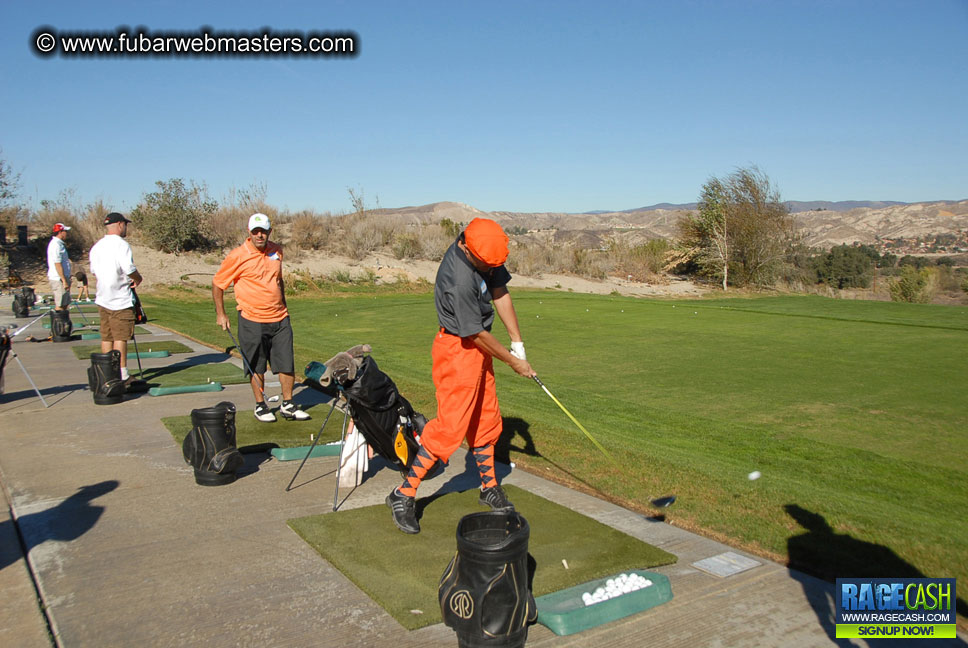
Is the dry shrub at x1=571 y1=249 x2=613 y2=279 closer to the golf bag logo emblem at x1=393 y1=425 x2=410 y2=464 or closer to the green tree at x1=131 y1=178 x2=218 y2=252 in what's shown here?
the green tree at x1=131 y1=178 x2=218 y2=252

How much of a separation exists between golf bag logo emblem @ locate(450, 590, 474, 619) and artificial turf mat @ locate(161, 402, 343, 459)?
3514 mm

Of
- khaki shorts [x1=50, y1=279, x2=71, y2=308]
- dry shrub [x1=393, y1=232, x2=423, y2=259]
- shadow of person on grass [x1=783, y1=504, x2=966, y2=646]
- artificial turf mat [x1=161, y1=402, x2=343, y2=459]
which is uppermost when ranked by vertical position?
dry shrub [x1=393, y1=232, x2=423, y2=259]

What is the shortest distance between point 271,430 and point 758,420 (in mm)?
5507

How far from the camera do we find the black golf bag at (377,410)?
5.36 m

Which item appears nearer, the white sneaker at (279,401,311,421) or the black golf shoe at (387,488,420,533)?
the black golf shoe at (387,488,420,533)

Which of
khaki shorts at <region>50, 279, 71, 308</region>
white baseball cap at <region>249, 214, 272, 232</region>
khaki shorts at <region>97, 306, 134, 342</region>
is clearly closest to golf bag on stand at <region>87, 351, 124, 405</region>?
khaki shorts at <region>97, 306, 134, 342</region>

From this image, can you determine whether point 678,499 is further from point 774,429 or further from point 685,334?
point 685,334

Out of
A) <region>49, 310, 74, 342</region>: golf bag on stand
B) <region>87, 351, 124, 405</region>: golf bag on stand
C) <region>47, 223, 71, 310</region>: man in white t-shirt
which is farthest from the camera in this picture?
<region>49, 310, 74, 342</region>: golf bag on stand

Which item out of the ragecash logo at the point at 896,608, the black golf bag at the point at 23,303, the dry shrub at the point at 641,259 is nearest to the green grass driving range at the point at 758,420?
the ragecash logo at the point at 896,608

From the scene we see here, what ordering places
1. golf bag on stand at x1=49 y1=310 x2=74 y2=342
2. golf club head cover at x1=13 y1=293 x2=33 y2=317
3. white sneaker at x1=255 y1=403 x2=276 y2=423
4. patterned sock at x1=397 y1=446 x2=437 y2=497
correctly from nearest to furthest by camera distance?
patterned sock at x1=397 y1=446 x2=437 y2=497
white sneaker at x1=255 y1=403 x2=276 y2=423
golf bag on stand at x1=49 y1=310 x2=74 y2=342
golf club head cover at x1=13 y1=293 x2=33 y2=317

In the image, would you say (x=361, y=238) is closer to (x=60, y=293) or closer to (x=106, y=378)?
(x=60, y=293)

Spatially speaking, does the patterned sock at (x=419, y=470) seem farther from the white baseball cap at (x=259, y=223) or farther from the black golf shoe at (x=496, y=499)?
the white baseball cap at (x=259, y=223)

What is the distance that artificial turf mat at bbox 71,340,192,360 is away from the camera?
41.8ft

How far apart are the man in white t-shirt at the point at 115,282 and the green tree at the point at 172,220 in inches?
928
